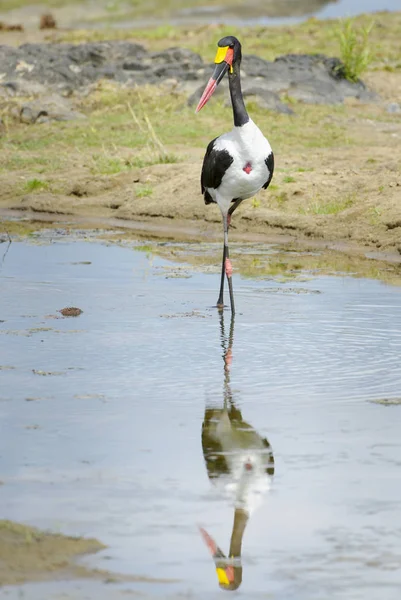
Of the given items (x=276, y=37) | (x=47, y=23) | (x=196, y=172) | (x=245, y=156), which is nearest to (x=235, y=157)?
(x=245, y=156)

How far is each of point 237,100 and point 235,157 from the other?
0.56 m

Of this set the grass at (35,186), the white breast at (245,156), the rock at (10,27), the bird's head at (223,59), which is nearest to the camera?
the white breast at (245,156)

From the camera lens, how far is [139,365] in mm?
7715

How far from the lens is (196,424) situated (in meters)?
6.46

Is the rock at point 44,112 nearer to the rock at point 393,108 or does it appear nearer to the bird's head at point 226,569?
the rock at point 393,108

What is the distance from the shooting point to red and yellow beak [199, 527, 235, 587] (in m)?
4.44

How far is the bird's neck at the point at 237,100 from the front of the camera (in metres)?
9.71

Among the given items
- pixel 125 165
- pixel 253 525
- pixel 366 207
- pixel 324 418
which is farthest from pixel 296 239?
pixel 253 525

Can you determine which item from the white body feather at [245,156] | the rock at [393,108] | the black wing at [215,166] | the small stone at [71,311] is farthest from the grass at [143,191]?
the rock at [393,108]

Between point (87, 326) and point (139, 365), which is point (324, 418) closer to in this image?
point (139, 365)

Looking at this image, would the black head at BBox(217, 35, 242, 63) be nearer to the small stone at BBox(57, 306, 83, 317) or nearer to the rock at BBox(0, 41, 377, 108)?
the small stone at BBox(57, 306, 83, 317)

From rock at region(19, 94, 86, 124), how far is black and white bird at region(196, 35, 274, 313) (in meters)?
10.3

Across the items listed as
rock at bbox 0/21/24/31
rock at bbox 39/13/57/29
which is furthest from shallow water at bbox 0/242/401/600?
rock at bbox 39/13/57/29

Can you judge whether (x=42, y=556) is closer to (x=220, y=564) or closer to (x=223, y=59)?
(x=220, y=564)
